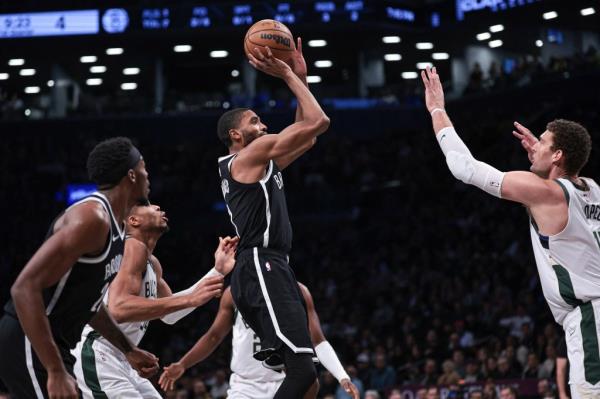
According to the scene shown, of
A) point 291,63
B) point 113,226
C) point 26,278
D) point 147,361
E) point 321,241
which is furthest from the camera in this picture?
point 321,241

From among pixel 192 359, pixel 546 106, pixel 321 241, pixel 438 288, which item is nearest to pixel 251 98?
pixel 321 241

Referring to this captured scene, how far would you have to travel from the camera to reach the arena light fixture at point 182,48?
33.5 m

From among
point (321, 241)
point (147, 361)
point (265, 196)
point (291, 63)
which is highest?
point (291, 63)

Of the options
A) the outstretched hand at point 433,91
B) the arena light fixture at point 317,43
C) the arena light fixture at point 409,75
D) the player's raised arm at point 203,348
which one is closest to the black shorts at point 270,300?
the player's raised arm at point 203,348

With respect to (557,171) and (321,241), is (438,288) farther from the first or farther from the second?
(557,171)

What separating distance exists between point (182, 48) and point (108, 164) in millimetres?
29686

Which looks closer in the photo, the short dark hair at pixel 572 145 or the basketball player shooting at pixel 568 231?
the basketball player shooting at pixel 568 231

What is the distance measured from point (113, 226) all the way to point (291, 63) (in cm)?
274

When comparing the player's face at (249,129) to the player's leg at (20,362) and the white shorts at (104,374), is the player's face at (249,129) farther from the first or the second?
the player's leg at (20,362)

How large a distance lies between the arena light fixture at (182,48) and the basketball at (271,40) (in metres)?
27.1

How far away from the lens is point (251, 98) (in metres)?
30.3

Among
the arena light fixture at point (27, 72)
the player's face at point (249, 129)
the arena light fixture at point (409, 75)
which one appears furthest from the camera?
the arena light fixture at point (409, 75)

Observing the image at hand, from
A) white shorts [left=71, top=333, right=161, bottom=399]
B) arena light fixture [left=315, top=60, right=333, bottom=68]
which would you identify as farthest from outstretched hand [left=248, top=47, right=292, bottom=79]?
arena light fixture [left=315, top=60, right=333, bottom=68]

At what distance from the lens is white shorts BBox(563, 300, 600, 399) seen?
543cm
